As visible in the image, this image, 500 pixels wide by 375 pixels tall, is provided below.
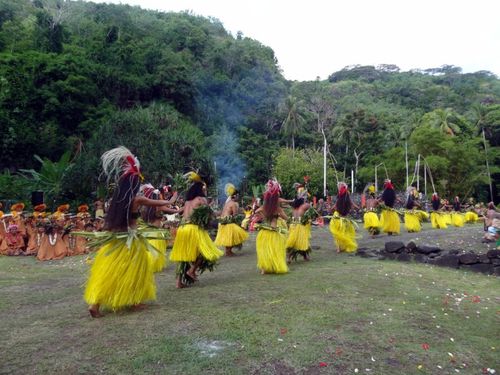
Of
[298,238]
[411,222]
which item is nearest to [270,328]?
[298,238]

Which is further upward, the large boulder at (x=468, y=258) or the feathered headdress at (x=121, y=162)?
the feathered headdress at (x=121, y=162)

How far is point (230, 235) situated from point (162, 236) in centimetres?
452

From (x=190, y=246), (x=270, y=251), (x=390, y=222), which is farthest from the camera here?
(x=390, y=222)

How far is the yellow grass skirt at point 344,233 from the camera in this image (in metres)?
10.2

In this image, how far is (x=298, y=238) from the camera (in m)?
8.93

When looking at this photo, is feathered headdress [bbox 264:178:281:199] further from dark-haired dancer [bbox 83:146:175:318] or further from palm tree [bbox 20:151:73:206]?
palm tree [bbox 20:151:73:206]

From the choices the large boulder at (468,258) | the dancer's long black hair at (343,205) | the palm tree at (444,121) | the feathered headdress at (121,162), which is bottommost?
the large boulder at (468,258)

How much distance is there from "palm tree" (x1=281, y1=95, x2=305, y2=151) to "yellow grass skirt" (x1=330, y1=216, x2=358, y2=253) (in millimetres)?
38998

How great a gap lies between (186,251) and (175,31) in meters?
54.2

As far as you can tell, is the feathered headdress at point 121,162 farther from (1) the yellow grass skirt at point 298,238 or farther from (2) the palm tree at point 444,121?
(2) the palm tree at point 444,121

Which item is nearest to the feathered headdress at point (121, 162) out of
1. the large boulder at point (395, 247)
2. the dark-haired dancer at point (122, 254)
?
the dark-haired dancer at point (122, 254)

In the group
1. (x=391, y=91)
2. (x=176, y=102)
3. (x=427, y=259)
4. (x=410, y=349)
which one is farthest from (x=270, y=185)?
(x=391, y=91)

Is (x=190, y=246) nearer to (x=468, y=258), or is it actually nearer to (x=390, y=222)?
(x=468, y=258)

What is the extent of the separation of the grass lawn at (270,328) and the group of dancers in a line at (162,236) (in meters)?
0.30
